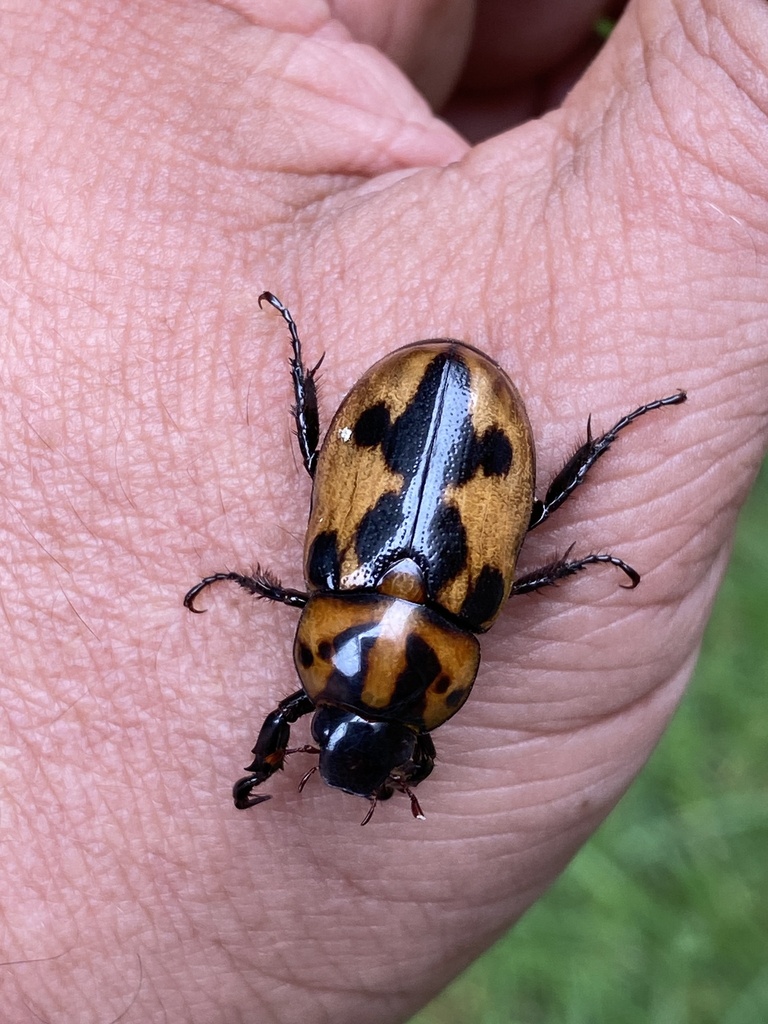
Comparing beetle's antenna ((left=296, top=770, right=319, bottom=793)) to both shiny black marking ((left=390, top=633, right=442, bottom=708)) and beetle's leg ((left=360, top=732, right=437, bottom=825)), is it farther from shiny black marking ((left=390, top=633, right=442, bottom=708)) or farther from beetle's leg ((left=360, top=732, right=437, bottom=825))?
shiny black marking ((left=390, top=633, right=442, bottom=708))

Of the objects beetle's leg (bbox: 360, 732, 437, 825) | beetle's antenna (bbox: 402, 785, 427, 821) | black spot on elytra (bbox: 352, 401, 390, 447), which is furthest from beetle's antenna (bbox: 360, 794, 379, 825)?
black spot on elytra (bbox: 352, 401, 390, 447)

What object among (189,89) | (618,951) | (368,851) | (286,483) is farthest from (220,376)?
(618,951)

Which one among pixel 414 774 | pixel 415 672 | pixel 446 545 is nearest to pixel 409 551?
pixel 446 545

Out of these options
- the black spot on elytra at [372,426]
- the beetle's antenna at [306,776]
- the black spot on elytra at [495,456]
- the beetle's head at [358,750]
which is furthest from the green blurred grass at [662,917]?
the black spot on elytra at [372,426]

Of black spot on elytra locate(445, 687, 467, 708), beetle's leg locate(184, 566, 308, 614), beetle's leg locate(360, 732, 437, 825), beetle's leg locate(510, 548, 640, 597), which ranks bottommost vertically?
beetle's leg locate(360, 732, 437, 825)

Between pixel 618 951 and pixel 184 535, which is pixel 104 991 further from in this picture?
pixel 618 951
